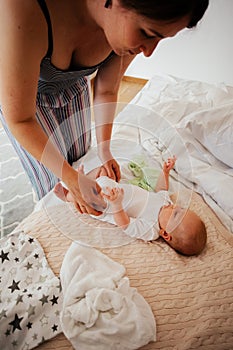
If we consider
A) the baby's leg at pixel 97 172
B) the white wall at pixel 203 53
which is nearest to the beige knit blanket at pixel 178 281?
the baby's leg at pixel 97 172

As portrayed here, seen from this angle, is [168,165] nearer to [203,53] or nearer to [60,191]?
[60,191]

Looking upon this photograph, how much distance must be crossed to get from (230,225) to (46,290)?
55 centimetres

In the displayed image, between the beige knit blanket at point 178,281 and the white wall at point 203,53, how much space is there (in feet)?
3.67

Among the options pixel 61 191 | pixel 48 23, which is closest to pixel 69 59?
pixel 48 23

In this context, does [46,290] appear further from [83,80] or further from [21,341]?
[83,80]

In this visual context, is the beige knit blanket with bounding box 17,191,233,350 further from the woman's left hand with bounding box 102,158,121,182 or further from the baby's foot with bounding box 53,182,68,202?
the woman's left hand with bounding box 102,158,121,182

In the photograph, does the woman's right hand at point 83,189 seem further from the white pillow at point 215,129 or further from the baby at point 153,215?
the white pillow at point 215,129

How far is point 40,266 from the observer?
87cm

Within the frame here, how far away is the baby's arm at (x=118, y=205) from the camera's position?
0.87 metres

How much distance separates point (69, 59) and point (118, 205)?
0.38m

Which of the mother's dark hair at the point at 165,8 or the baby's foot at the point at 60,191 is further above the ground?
the mother's dark hair at the point at 165,8

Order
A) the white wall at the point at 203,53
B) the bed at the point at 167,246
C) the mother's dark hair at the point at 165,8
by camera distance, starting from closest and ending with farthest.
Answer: the mother's dark hair at the point at 165,8 → the bed at the point at 167,246 → the white wall at the point at 203,53

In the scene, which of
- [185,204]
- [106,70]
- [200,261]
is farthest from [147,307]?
[106,70]

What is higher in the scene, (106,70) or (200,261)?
(106,70)
